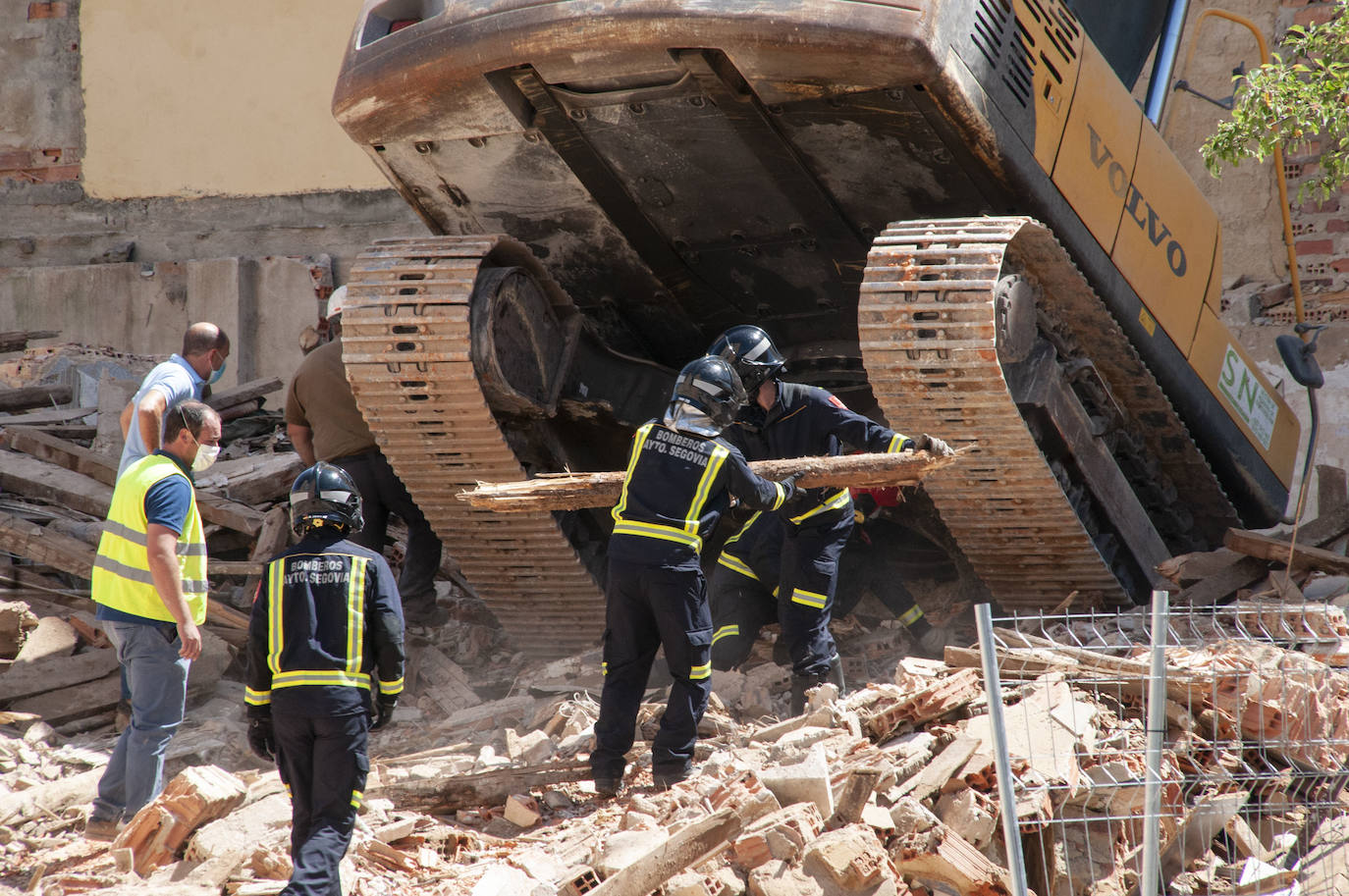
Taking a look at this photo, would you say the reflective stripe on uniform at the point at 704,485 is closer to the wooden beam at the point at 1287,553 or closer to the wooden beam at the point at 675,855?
the wooden beam at the point at 675,855

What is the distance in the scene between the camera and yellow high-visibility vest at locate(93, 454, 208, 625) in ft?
14.9

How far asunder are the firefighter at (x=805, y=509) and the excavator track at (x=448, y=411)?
3.56 ft

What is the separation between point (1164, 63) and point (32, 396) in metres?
6.90

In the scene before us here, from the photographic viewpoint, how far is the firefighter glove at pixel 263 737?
3.95m

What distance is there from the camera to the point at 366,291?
18.7ft

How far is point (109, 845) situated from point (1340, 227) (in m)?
8.02

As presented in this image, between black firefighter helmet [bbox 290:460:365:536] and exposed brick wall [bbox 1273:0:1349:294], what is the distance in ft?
23.4

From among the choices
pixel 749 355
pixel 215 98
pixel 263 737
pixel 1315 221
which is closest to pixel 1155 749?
pixel 263 737

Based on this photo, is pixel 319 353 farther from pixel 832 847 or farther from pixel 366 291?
pixel 832 847

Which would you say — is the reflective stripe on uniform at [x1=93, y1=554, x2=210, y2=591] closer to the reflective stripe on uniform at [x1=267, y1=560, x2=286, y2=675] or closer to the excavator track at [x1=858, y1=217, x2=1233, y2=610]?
the reflective stripe on uniform at [x1=267, y1=560, x2=286, y2=675]

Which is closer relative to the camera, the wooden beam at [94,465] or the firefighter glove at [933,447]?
the firefighter glove at [933,447]

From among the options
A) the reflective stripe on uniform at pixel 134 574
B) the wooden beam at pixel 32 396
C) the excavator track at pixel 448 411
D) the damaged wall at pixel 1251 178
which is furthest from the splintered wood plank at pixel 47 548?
the damaged wall at pixel 1251 178

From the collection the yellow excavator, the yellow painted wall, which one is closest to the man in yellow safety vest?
the yellow excavator

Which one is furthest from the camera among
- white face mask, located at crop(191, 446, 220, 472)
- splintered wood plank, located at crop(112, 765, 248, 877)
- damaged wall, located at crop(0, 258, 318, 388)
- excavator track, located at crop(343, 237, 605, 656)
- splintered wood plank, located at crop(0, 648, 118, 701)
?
damaged wall, located at crop(0, 258, 318, 388)
